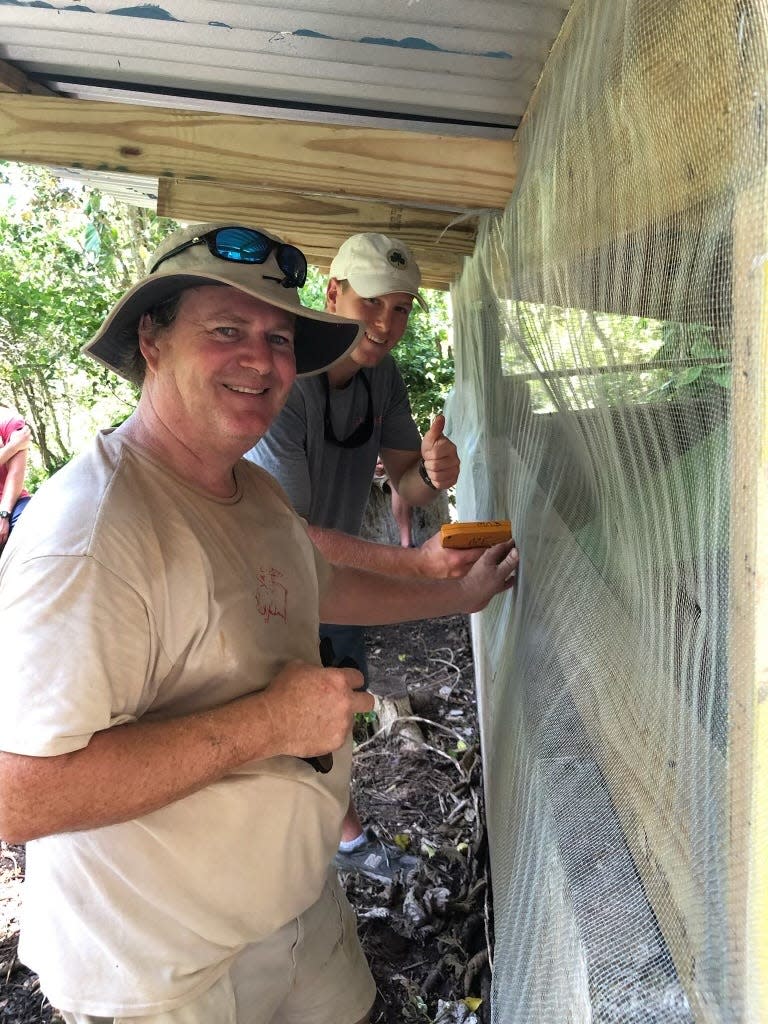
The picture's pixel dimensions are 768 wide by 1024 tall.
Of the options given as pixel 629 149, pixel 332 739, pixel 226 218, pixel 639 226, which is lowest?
pixel 332 739

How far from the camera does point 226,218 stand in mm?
3201

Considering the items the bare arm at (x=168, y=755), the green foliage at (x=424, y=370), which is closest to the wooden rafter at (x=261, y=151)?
the bare arm at (x=168, y=755)

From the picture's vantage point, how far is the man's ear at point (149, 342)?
1.70 meters

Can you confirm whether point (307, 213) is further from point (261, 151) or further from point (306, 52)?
point (261, 151)

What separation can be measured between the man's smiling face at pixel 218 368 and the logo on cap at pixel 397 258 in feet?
3.80

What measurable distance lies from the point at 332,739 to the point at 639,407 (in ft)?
2.80

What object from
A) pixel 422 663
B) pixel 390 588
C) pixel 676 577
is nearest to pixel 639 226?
pixel 676 577

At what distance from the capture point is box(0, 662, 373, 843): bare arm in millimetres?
1173

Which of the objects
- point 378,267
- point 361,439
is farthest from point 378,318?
point 361,439

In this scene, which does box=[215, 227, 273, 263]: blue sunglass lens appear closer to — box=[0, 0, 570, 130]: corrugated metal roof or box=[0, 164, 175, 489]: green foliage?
box=[0, 0, 570, 130]: corrugated metal roof

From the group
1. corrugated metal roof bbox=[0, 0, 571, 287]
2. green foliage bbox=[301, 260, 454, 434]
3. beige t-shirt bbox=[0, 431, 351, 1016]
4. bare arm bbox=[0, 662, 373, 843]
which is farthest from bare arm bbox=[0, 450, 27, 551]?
bare arm bbox=[0, 662, 373, 843]

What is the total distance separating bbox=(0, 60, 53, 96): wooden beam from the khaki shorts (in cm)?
250

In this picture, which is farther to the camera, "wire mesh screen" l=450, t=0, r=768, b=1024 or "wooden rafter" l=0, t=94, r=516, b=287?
"wooden rafter" l=0, t=94, r=516, b=287

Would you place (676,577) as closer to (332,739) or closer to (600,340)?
(600,340)
